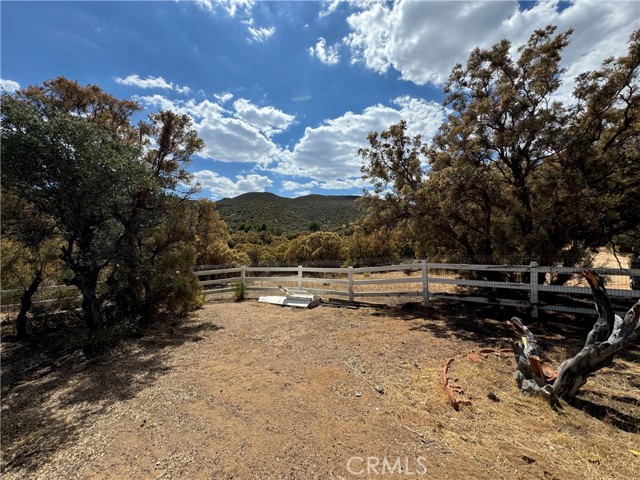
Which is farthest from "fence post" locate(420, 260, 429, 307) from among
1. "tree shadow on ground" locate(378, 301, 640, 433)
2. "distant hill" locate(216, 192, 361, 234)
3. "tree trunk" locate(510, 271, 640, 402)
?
"distant hill" locate(216, 192, 361, 234)

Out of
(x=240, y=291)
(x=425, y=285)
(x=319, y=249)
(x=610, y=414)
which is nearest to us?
(x=610, y=414)

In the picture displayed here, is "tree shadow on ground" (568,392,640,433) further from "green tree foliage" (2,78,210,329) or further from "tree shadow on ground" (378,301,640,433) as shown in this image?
"green tree foliage" (2,78,210,329)

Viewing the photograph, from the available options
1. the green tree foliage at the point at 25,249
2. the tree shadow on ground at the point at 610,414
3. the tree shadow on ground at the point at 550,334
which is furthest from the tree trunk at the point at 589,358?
the green tree foliage at the point at 25,249

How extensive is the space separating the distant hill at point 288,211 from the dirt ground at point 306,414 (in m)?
48.6

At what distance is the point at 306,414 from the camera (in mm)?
3615

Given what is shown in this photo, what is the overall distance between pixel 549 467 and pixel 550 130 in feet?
25.6

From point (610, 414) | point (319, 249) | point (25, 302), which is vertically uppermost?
point (319, 249)

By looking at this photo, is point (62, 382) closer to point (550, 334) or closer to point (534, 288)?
point (550, 334)

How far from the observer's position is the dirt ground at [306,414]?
9.14 feet

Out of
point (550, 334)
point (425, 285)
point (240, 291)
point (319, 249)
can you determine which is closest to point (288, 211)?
point (319, 249)

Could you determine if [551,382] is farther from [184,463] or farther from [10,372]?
[10,372]

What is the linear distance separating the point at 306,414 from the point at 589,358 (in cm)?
346

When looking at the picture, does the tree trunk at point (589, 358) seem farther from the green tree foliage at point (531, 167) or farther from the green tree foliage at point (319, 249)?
the green tree foliage at point (319, 249)

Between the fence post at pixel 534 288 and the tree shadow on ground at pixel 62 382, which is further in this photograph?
the fence post at pixel 534 288
